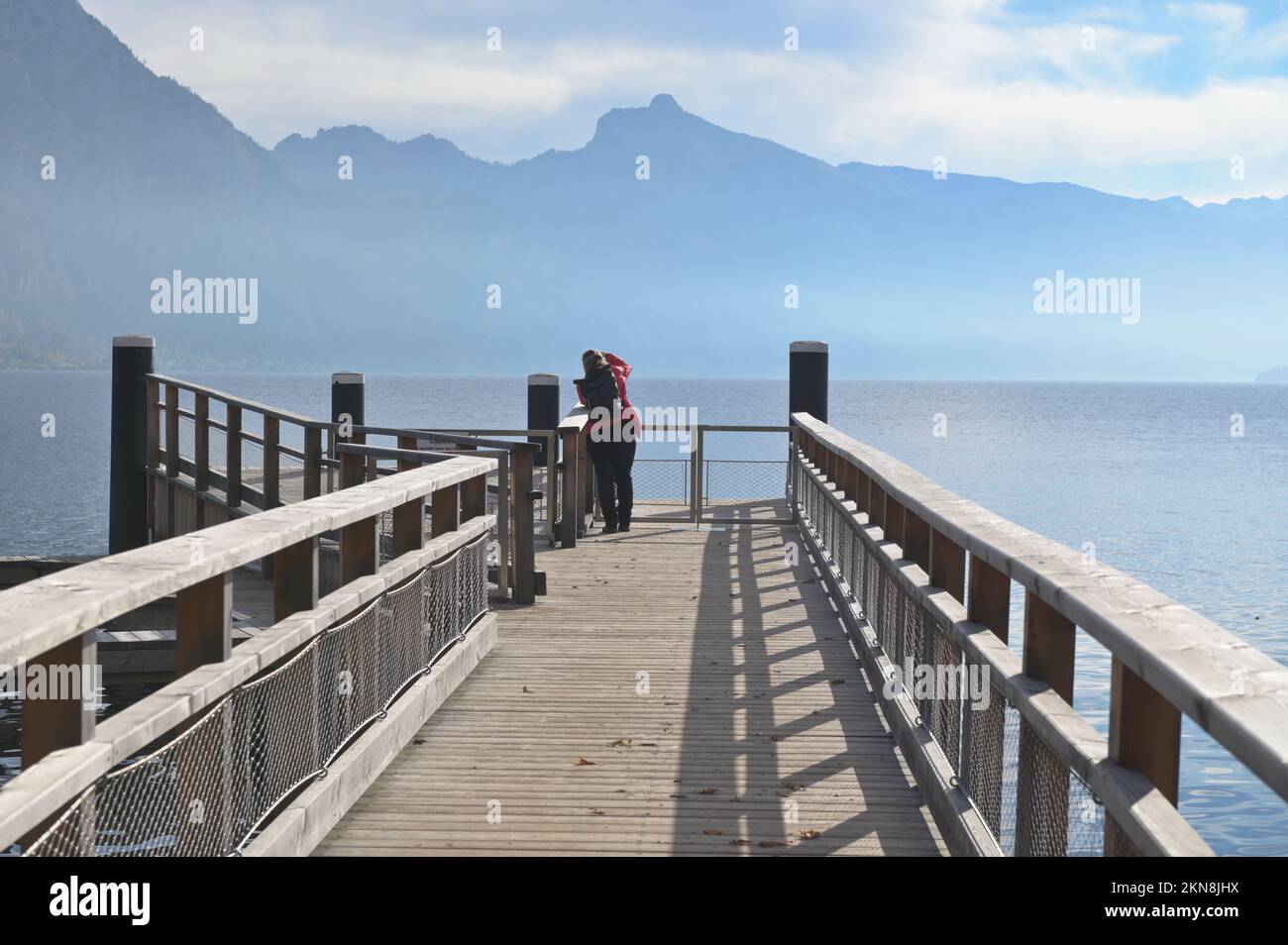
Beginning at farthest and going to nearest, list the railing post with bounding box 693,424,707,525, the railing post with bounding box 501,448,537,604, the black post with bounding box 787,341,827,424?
1. the black post with bounding box 787,341,827,424
2. the railing post with bounding box 693,424,707,525
3. the railing post with bounding box 501,448,537,604

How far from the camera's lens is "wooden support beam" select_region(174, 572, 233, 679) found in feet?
13.0

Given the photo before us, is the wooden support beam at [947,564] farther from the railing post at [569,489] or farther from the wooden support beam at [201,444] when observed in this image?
the wooden support beam at [201,444]

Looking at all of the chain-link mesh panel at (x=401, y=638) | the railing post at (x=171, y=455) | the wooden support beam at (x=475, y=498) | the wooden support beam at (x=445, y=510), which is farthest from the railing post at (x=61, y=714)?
the railing post at (x=171, y=455)

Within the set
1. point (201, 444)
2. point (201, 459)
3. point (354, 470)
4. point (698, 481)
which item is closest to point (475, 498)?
point (354, 470)

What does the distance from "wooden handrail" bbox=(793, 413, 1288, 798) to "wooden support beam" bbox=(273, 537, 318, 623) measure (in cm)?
212

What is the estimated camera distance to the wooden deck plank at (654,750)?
502cm

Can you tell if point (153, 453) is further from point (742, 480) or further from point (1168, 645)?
point (742, 480)

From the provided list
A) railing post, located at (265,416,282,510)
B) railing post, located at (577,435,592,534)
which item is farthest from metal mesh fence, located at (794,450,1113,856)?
railing post, located at (577,435,592,534)

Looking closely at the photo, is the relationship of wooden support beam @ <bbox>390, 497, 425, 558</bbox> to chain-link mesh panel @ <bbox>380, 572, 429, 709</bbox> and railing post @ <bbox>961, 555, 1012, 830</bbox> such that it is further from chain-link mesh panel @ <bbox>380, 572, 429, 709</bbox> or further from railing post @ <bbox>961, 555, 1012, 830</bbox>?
railing post @ <bbox>961, 555, 1012, 830</bbox>

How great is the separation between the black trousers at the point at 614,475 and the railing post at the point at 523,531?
4.29 meters

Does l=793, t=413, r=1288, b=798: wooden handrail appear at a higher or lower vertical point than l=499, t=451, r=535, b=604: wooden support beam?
higher

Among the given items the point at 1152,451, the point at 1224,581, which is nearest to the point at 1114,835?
the point at 1224,581

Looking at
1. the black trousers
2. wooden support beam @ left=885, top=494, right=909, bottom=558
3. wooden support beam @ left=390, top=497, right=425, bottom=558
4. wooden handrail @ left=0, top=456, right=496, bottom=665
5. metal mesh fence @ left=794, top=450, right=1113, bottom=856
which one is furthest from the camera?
the black trousers
